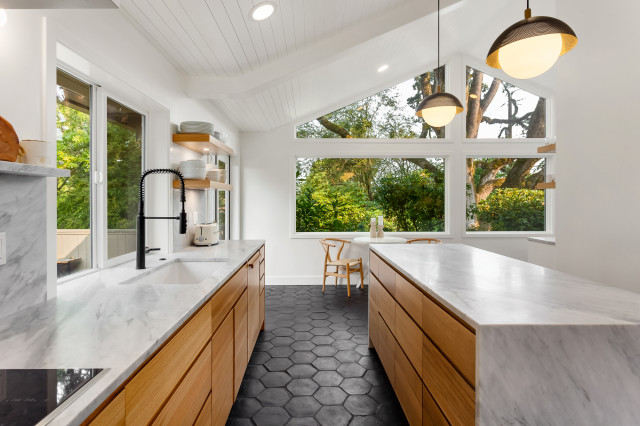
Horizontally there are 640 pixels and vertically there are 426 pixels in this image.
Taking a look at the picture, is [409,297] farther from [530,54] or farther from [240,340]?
[530,54]

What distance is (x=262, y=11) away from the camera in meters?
2.25

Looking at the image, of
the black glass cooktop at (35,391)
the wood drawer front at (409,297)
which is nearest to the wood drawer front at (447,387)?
the wood drawer front at (409,297)

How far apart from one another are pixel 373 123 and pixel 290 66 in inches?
101

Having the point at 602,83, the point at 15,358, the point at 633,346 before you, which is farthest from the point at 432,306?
the point at 602,83

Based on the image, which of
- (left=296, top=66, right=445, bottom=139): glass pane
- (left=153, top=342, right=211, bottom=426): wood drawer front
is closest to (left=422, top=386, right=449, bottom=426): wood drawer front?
(left=153, top=342, right=211, bottom=426): wood drawer front

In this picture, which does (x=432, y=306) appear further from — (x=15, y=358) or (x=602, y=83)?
(x=602, y=83)

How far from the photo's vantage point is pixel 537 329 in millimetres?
985

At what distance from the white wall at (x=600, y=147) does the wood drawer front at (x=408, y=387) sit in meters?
1.48

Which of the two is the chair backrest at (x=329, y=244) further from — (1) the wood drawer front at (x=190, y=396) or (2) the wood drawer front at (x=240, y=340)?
(1) the wood drawer front at (x=190, y=396)

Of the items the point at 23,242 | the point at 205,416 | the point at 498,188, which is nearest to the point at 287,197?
the point at 498,188

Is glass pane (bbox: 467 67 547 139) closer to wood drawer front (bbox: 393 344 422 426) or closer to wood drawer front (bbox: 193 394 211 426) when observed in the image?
wood drawer front (bbox: 393 344 422 426)

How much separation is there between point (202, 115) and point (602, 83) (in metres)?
3.26

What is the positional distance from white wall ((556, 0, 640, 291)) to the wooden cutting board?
9.78ft

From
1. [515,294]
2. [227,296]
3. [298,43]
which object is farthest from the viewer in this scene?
[298,43]
